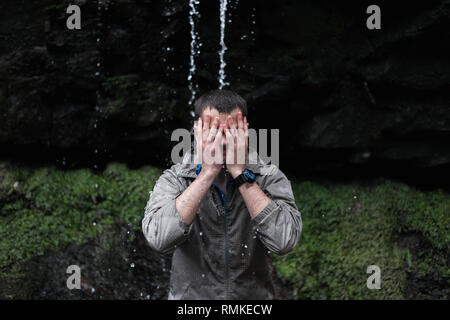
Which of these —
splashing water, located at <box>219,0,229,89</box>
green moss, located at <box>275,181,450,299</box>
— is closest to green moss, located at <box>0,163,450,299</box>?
green moss, located at <box>275,181,450,299</box>

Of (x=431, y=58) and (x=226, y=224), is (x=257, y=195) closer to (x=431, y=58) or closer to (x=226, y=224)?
(x=226, y=224)

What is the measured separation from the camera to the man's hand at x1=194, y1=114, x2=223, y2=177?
192cm

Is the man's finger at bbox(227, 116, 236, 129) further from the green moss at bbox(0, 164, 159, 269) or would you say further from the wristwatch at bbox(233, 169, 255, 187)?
the green moss at bbox(0, 164, 159, 269)

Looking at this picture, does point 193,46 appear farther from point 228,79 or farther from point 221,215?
point 221,215

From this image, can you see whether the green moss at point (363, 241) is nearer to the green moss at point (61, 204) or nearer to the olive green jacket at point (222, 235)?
the green moss at point (61, 204)

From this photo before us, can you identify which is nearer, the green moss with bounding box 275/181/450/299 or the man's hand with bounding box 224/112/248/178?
the man's hand with bounding box 224/112/248/178

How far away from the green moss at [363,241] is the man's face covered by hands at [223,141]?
12.9ft

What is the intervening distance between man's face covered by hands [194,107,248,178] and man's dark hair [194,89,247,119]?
101 mm

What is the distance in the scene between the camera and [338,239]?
19.0ft

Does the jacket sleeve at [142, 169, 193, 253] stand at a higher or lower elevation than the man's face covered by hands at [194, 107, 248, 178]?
lower

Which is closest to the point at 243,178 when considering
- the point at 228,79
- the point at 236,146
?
the point at 236,146

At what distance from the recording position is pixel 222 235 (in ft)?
6.84

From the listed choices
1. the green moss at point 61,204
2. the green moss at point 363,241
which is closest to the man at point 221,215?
the green moss at point 363,241

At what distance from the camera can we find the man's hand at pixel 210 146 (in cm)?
192
